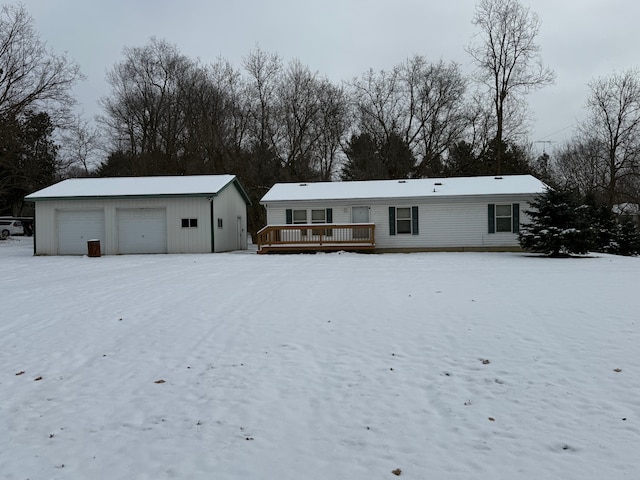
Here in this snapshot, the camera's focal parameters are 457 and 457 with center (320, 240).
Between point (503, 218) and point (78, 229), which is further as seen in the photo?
point (78, 229)

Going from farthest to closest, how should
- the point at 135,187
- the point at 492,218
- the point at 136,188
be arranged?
the point at 135,187, the point at 136,188, the point at 492,218

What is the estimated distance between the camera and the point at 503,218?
20266 mm

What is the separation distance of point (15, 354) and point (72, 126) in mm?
30224

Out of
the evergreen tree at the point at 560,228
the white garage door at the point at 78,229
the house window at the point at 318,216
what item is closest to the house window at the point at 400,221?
the house window at the point at 318,216

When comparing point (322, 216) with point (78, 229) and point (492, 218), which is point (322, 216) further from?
point (78, 229)

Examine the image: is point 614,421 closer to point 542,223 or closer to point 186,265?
point 186,265

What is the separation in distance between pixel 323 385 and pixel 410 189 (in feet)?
59.1

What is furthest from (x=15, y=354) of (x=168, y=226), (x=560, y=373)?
(x=168, y=226)

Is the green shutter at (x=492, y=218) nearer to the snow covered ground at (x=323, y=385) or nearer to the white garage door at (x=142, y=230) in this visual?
the snow covered ground at (x=323, y=385)

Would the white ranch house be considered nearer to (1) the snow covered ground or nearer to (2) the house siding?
(2) the house siding

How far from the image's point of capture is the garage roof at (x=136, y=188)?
21.1 m

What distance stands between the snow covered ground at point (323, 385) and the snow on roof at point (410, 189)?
11.9 m

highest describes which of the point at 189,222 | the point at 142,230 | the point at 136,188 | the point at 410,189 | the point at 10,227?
the point at 136,188

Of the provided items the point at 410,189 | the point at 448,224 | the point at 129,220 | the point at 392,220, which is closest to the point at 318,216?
the point at 392,220
